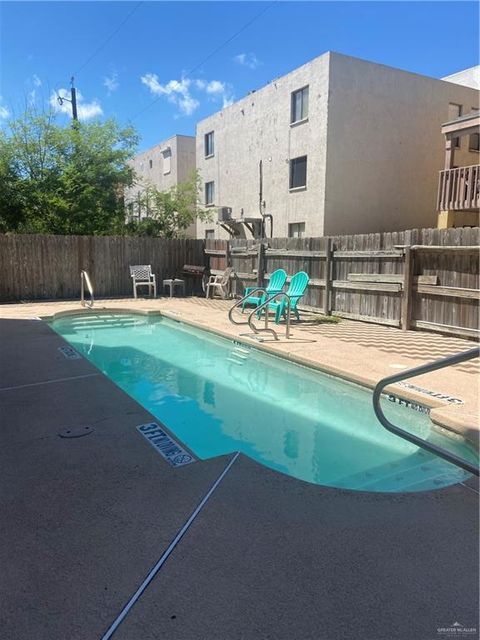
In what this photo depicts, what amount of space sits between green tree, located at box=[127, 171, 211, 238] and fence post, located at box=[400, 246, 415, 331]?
44.0 feet

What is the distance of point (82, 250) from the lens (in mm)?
12883

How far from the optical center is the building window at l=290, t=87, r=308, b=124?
14898 mm

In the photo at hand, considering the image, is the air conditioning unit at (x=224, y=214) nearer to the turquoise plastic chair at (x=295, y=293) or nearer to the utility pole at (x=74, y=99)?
the utility pole at (x=74, y=99)

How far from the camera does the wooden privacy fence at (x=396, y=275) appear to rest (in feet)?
23.0

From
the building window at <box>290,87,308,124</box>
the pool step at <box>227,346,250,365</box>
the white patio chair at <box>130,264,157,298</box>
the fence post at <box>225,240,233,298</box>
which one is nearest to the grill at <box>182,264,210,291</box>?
the fence post at <box>225,240,233,298</box>

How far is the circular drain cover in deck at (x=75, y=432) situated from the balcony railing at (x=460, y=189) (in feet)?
34.4

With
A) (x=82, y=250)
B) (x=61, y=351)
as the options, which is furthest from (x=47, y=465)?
(x=82, y=250)

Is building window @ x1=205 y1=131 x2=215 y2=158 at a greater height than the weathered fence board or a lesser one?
greater

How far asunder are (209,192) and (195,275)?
743 centimetres

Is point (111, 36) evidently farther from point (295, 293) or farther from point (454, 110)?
point (454, 110)

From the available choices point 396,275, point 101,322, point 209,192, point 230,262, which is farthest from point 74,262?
point 209,192

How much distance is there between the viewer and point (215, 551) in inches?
81.0

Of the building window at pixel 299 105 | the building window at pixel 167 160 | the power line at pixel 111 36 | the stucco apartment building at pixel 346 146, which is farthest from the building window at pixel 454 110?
the building window at pixel 167 160

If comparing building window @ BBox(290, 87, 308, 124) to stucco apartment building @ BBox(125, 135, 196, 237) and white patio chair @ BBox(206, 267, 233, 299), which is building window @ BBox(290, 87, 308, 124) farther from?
stucco apartment building @ BBox(125, 135, 196, 237)
